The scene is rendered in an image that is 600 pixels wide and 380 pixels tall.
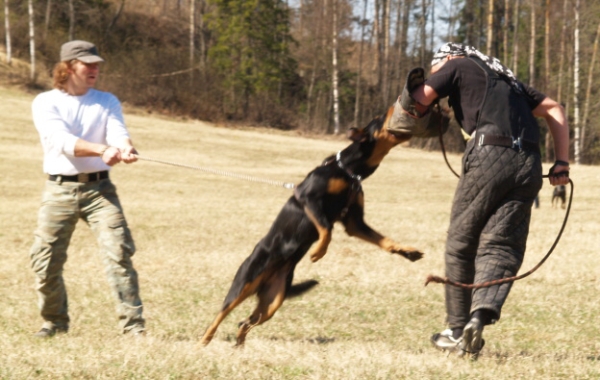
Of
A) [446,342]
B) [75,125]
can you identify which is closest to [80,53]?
[75,125]

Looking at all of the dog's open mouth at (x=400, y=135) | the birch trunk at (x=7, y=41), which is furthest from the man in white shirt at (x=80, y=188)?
the birch trunk at (x=7, y=41)

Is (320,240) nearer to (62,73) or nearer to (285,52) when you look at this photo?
(62,73)

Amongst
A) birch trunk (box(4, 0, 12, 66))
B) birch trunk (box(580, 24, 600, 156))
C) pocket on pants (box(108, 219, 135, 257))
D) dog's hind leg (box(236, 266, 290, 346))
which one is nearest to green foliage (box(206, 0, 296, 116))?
birch trunk (box(4, 0, 12, 66))

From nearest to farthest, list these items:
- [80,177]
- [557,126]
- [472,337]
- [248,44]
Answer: [472,337] → [557,126] → [80,177] → [248,44]

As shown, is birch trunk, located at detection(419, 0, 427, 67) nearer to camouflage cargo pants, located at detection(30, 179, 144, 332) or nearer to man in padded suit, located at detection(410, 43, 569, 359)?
camouflage cargo pants, located at detection(30, 179, 144, 332)

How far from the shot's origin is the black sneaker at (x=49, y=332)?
17.1 ft

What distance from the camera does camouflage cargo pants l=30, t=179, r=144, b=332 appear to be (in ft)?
16.4

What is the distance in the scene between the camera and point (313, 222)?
4.72 m

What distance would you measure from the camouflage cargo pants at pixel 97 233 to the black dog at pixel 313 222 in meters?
0.59

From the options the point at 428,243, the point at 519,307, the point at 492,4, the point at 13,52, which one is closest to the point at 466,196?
the point at 519,307

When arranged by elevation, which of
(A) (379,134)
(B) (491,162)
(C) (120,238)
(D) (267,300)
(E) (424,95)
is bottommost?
(D) (267,300)

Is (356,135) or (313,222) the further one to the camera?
(356,135)

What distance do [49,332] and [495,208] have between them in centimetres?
297

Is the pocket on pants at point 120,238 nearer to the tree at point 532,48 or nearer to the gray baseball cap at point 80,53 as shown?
the gray baseball cap at point 80,53
